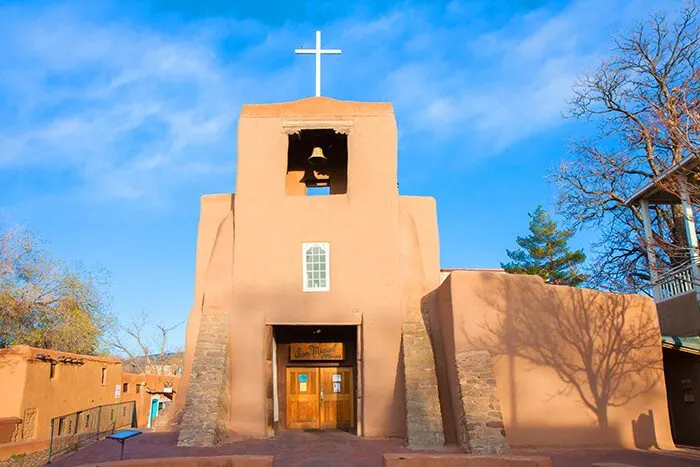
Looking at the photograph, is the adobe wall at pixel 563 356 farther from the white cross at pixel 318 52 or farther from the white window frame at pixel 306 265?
the white cross at pixel 318 52

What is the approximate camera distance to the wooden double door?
16.3 metres

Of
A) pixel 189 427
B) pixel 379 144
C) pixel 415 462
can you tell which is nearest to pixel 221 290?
pixel 189 427

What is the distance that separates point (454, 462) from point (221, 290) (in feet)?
28.8

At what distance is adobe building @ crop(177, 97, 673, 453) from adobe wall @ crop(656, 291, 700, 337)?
248 centimetres

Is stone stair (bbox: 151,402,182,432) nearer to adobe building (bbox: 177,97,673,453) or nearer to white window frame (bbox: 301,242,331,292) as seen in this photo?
adobe building (bbox: 177,97,673,453)

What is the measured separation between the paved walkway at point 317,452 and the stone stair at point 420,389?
0.49 m

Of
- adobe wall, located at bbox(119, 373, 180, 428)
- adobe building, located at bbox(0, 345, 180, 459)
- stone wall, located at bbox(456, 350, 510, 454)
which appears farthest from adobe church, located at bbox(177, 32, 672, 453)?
adobe wall, located at bbox(119, 373, 180, 428)

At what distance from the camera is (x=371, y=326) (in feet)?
47.4

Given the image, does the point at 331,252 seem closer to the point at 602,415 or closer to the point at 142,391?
the point at 602,415

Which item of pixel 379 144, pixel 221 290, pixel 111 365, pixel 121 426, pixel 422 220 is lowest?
pixel 121 426

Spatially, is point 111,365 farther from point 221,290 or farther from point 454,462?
point 454,462

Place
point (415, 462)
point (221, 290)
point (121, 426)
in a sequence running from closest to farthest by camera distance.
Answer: point (415, 462) → point (221, 290) → point (121, 426)

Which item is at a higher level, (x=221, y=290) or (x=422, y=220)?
(x=422, y=220)

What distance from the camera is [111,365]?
85.5ft
